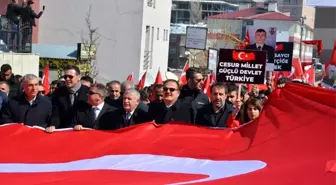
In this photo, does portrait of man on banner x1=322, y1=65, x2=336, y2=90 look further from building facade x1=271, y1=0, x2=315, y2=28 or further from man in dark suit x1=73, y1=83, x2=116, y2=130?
building facade x1=271, y1=0, x2=315, y2=28

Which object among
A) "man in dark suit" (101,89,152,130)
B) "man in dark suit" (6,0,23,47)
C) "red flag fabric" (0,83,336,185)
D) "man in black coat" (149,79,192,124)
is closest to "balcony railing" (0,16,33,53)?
"man in dark suit" (6,0,23,47)

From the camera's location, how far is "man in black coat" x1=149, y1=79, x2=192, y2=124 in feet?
27.7

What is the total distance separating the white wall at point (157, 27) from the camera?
129ft

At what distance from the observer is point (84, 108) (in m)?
8.38

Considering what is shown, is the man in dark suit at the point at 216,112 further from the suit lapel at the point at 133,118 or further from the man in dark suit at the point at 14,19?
the man in dark suit at the point at 14,19

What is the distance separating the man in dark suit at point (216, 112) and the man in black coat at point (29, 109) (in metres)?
1.76

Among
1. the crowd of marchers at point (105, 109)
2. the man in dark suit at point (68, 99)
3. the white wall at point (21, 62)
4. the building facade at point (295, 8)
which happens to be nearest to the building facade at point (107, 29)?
the white wall at point (21, 62)

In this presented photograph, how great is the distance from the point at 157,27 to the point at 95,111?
34809 mm

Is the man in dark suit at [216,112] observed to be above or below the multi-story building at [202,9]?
below

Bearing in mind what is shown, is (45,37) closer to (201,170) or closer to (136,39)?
(136,39)

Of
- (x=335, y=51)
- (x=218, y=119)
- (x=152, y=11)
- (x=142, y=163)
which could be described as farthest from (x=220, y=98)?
(x=152, y=11)

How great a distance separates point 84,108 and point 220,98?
152 cm

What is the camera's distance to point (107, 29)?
127 feet

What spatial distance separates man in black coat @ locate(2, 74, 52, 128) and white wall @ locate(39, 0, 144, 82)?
2982 cm
